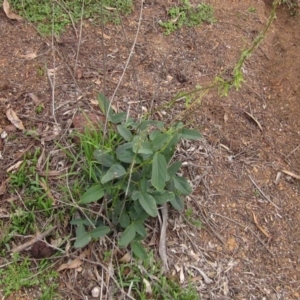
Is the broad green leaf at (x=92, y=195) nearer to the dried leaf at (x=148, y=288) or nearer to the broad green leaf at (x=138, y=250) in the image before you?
the broad green leaf at (x=138, y=250)

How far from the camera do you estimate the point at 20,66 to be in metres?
2.70

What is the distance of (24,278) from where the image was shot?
2.13 meters

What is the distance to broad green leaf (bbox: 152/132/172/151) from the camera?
2035mm

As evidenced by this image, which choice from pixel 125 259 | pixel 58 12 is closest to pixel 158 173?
pixel 125 259

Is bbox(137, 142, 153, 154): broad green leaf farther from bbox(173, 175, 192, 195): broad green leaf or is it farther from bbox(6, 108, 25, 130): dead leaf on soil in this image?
bbox(6, 108, 25, 130): dead leaf on soil

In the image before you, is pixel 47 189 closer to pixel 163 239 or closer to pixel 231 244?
pixel 163 239

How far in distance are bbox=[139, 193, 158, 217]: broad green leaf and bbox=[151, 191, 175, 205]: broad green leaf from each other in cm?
6

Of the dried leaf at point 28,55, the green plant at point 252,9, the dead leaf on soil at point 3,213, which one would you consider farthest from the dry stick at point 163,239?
the green plant at point 252,9

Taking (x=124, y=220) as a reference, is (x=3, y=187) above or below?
below

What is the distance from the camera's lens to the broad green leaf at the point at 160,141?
6.68 feet

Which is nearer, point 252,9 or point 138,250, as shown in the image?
point 138,250

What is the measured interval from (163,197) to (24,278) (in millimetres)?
661

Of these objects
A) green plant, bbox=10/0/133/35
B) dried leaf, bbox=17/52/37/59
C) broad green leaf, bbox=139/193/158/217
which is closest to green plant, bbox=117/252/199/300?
broad green leaf, bbox=139/193/158/217

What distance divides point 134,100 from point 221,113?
0.49 metres
